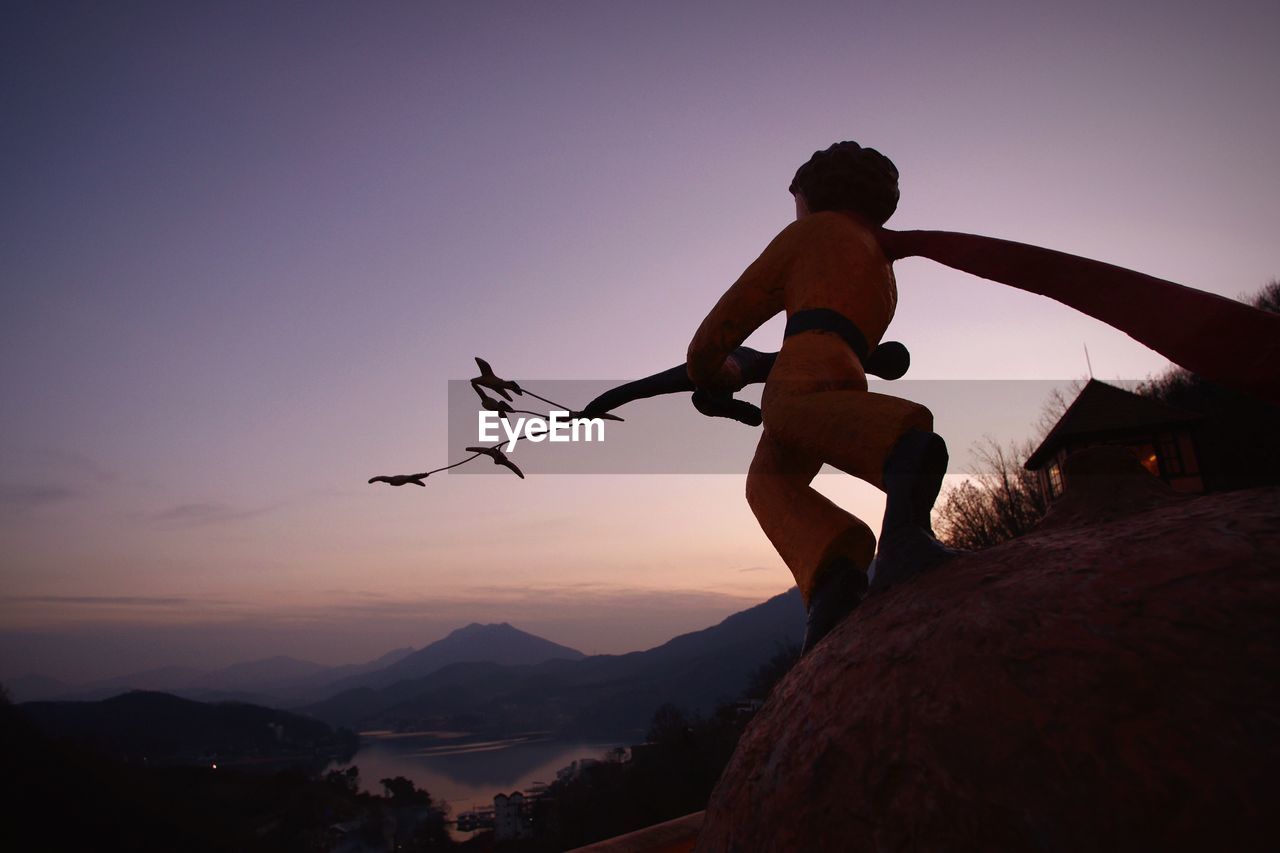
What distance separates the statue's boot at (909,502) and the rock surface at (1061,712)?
0.23m

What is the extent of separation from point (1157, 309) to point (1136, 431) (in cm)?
1839

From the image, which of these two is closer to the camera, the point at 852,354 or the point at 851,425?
the point at 851,425

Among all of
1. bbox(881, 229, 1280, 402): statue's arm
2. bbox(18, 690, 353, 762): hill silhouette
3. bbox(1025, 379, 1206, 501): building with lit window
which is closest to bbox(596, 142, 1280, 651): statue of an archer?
bbox(881, 229, 1280, 402): statue's arm

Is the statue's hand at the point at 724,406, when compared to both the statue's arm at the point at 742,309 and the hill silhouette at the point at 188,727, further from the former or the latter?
the hill silhouette at the point at 188,727

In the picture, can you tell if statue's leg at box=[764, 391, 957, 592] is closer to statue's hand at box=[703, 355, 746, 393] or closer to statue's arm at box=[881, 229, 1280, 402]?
statue's arm at box=[881, 229, 1280, 402]

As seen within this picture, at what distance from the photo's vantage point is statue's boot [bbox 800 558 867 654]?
178 cm

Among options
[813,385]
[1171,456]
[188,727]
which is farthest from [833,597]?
[188,727]

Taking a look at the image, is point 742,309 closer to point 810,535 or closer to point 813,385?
point 813,385

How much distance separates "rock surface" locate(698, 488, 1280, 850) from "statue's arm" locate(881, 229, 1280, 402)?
26 cm

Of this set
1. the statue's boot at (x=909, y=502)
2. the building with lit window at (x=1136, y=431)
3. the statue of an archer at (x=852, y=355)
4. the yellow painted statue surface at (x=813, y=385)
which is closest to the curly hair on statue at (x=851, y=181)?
the statue of an archer at (x=852, y=355)

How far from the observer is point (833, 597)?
1.81 metres

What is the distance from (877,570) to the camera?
1575 mm

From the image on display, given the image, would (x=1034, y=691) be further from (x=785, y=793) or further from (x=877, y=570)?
(x=877, y=570)

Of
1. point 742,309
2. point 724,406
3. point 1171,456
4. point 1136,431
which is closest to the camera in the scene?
point 742,309
